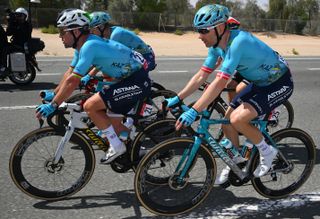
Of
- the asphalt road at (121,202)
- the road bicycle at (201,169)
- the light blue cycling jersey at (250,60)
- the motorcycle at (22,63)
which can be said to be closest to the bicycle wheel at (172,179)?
the road bicycle at (201,169)

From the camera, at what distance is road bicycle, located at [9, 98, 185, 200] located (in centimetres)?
420

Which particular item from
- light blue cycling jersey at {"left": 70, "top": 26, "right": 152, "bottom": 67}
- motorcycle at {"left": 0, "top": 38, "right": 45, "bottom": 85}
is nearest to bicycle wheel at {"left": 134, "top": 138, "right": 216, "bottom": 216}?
light blue cycling jersey at {"left": 70, "top": 26, "right": 152, "bottom": 67}

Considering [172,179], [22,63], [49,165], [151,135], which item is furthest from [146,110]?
[22,63]

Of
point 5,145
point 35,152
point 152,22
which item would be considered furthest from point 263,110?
point 152,22

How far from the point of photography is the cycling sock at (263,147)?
13.5ft

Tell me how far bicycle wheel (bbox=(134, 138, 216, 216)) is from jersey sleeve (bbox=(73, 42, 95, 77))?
1079mm

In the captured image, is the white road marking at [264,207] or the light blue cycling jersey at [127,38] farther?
the light blue cycling jersey at [127,38]

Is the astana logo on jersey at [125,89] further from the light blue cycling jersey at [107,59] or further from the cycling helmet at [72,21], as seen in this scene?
the cycling helmet at [72,21]

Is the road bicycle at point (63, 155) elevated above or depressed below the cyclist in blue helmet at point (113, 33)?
below

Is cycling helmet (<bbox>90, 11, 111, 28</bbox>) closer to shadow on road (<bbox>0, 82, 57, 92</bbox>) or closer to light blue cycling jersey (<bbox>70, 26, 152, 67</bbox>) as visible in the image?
light blue cycling jersey (<bbox>70, 26, 152, 67</bbox>)

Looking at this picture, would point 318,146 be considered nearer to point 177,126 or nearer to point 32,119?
point 177,126

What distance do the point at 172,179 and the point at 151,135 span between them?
0.72m

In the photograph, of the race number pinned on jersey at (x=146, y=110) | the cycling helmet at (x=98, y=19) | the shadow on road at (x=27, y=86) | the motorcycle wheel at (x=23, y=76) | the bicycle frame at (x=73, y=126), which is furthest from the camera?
the motorcycle wheel at (x=23, y=76)

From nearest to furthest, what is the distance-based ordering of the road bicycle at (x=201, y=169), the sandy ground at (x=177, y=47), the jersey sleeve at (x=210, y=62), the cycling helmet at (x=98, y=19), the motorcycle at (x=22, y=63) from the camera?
the road bicycle at (x=201, y=169), the jersey sleeve at (x=210, y=62), the cycling helmet at (x=98, y=19), the motorcycle at (x=22, y=63), the sandy ground at (x=177, y=47)
